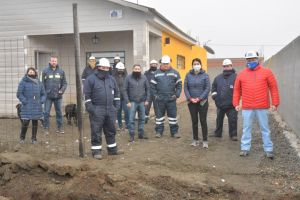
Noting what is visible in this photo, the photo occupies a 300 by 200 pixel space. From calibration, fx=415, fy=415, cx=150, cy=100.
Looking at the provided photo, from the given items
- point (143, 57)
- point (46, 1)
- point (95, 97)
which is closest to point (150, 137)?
point (95, 97)

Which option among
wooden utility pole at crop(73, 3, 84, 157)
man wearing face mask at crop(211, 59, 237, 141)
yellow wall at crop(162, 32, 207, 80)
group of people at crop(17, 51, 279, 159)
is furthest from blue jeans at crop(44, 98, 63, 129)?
yellow wall at crop(162, 32, 207, 80)

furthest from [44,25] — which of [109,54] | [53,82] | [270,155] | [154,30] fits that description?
[270,155]

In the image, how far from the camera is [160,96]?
381 inches

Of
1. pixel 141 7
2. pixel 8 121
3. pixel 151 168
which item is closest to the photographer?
pixel 151 168

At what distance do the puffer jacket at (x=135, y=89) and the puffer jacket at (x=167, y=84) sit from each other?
0.35 meters

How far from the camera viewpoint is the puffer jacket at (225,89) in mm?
9609

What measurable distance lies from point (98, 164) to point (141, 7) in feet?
21.9

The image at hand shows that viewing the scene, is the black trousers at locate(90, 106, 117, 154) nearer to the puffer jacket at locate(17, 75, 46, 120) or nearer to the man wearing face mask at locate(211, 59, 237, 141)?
the puffer jacket at locate(17, 75, 46, 120)

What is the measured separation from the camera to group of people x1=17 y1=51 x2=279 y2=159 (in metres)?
7.66

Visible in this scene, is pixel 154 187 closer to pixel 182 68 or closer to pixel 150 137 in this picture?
pixel 150 137

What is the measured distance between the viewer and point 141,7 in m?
12.4

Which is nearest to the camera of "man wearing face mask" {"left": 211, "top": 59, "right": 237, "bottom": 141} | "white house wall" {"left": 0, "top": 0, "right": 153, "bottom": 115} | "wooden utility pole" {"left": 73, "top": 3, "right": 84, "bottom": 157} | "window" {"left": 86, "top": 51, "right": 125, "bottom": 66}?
"wooden utility pole" {"left": 73, "top": 3, "right": 84, "bottom": 157}

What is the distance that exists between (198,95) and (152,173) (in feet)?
9.40

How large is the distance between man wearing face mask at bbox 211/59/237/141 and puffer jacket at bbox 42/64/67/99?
3770 mm
